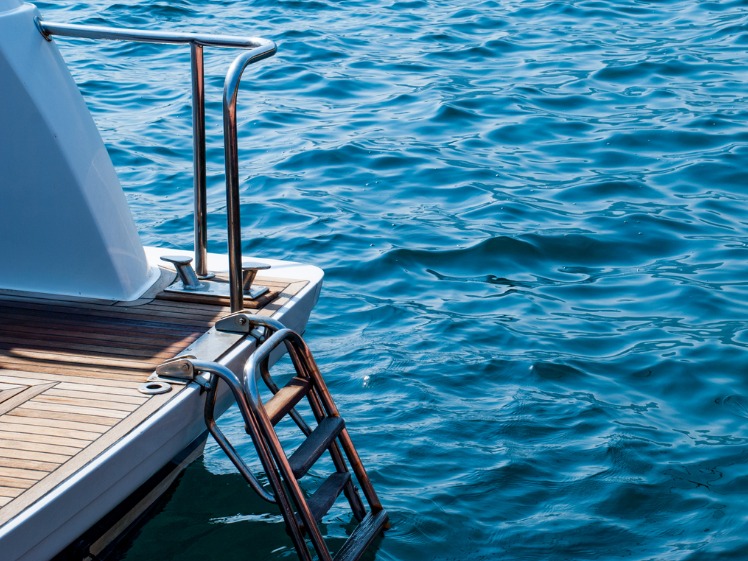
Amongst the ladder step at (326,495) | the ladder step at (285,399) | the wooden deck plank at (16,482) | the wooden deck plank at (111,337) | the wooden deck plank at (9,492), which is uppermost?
the wooden deck plank at (9,492)

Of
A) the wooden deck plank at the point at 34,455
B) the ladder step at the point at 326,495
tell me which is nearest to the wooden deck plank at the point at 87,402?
the wooden deck plank at the point at 34,455

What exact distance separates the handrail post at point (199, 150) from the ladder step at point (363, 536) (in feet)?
3.58

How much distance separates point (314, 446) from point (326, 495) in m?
0.15

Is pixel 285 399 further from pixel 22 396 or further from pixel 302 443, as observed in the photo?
pixel 22 396

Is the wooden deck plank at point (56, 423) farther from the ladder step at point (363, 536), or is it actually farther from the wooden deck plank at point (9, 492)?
the ladder step at point (363, 536)

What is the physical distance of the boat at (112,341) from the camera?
2789mm

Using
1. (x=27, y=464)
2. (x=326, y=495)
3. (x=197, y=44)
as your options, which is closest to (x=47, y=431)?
(x=27, y=464)

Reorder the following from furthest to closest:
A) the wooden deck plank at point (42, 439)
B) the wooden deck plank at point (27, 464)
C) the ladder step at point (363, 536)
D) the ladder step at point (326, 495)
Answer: the ladder step at point (363, 536), the ladder step at point (326, 495), the wooden deck plank at point (42, 439), the wooden deck plank at point (27, 464)

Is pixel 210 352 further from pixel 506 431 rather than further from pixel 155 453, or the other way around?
pixel 506 431

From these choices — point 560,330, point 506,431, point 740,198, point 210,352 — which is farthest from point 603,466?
point 740,198

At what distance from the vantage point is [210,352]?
3.31 metres

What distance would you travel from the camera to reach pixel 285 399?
3.19 m

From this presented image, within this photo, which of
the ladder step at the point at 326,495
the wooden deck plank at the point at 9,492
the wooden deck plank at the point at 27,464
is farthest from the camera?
the ladder step at the point at 326,495

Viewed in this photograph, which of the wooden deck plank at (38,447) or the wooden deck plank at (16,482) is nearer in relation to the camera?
the wooden deck plank at (16,482)
